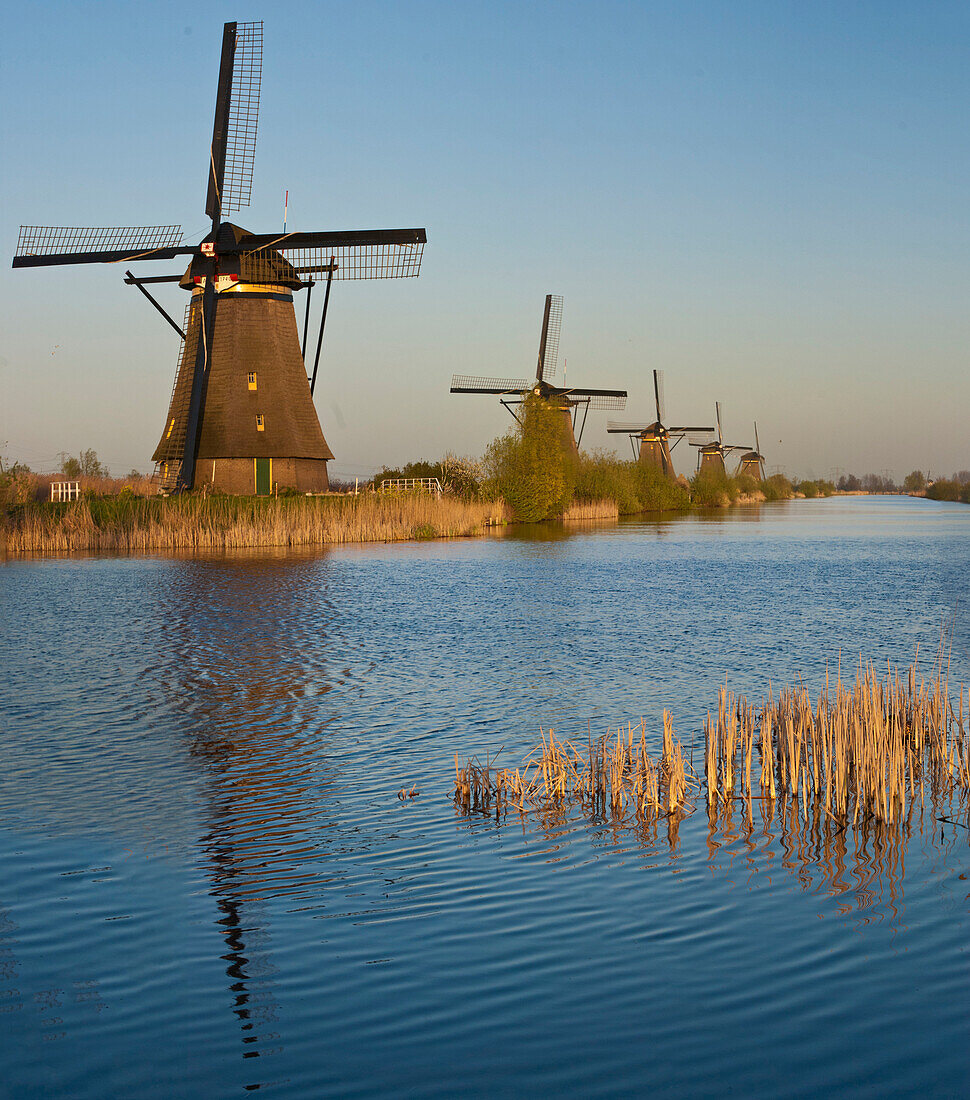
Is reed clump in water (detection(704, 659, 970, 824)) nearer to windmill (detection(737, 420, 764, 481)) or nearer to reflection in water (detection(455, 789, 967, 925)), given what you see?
reflection in water (detection(455, 789, 967, 925))

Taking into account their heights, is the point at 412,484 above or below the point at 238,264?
below

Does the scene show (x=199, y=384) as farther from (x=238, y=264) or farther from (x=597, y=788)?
(x=597, y=788)

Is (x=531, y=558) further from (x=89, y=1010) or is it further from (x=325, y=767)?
(x=89, y=1010)

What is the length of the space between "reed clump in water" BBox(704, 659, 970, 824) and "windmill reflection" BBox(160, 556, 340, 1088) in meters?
2.31

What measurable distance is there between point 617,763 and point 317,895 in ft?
6.53

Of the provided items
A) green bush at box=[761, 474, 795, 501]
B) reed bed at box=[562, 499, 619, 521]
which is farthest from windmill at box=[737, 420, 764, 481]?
reed bed at box=[562, 499, 619, 521]

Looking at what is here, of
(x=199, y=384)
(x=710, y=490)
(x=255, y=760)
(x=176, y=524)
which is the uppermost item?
(x=710, y=490)

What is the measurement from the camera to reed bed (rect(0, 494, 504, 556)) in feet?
95.9

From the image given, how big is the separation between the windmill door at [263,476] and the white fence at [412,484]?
6952 millimetres

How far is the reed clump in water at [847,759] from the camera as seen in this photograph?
578 centimetres

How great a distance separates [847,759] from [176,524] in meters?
25.6

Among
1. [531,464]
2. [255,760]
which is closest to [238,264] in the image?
[531,464]

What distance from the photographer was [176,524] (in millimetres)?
29609

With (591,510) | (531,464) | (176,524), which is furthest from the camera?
(591,510)
